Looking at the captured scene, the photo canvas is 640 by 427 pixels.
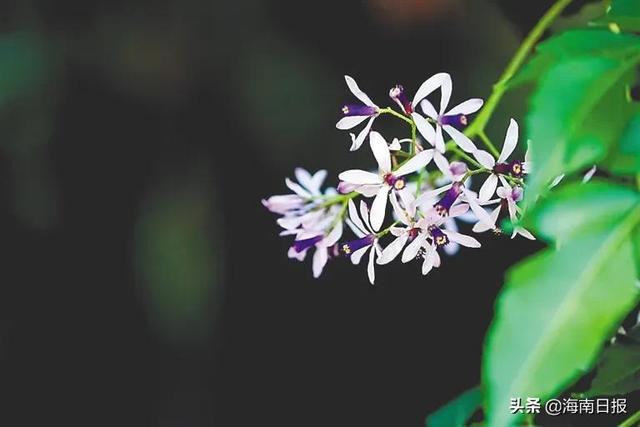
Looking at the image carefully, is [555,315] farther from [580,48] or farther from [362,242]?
[362,242]

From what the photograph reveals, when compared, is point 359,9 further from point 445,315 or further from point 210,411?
point 210,411

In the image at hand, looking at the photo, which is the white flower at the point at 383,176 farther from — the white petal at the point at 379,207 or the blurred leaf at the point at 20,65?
the blurred leaf at the point at 20,65

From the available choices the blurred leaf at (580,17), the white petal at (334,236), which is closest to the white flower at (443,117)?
the white petal at (334,236)

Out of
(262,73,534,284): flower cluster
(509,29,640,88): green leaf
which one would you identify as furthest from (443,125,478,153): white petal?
(509,29,640,88): green leaf

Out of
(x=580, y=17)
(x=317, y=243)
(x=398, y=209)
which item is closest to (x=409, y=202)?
(x=398, y=209)

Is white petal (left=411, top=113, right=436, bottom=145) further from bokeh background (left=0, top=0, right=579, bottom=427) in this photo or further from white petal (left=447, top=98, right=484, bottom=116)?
bokeh background (left=0, top=0, right=579, bottom=427)

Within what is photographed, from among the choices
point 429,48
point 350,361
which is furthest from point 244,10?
point 350,361
